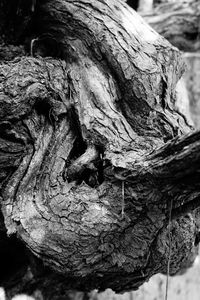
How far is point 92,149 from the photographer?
1.57 m

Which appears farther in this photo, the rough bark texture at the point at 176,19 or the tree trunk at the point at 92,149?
the rough bark texture at the point at 176,19

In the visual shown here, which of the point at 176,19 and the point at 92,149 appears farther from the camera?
the point at 176,19

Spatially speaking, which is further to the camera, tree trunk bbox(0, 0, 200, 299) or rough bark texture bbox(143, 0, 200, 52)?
rough bark texture bbox(143, 0, 200, 52)

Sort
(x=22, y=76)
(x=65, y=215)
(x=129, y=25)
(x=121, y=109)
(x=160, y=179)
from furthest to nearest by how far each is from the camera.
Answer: (x=129, y=25) → (x=121, y=109) → (x=22, y=76) → (x=65, y=215) → (x=160, y=179)

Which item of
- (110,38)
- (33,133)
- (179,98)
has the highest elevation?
(110,38)

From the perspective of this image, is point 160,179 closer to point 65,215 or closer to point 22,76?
point 65,215

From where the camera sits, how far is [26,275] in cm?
179

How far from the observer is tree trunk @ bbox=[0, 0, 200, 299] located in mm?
1449

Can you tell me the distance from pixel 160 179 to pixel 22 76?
615 mm

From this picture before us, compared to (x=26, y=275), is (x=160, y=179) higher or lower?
higher

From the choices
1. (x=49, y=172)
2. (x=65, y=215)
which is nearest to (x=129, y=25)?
(x=49, y=172)

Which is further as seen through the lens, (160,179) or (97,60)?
(97,60)

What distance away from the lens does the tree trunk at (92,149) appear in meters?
1.45

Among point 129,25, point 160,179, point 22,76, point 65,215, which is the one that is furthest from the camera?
point 129,25
